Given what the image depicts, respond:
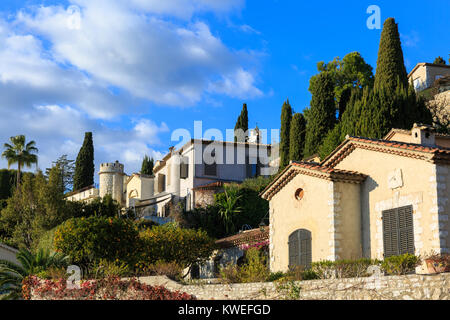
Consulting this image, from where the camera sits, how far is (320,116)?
43969mm

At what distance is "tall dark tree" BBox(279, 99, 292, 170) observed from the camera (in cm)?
4797

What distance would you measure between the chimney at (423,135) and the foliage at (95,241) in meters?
14.9

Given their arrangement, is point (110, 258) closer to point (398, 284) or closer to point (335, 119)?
point (398, 284)

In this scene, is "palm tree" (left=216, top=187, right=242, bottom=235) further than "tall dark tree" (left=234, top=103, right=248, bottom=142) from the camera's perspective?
No

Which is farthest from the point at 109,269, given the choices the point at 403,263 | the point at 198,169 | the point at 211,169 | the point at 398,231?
the point at 211,169

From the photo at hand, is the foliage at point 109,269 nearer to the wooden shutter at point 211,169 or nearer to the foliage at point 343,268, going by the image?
the foliage at point 343,268

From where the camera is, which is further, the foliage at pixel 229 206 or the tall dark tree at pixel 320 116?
the tall dark tree at pixel 320 116

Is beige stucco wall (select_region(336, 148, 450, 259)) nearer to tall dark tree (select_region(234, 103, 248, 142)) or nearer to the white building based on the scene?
the white building

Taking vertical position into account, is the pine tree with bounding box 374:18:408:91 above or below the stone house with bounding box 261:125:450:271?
above

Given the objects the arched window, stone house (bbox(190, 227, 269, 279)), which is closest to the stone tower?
stone house (bbox(190, 227, 269, 279))

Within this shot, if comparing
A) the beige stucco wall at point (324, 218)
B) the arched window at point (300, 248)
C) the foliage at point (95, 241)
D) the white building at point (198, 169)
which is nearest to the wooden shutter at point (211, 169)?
the white building at point (198, 169)

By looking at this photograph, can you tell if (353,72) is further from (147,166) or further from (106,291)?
(106,291)

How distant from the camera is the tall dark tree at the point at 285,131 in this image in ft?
157
